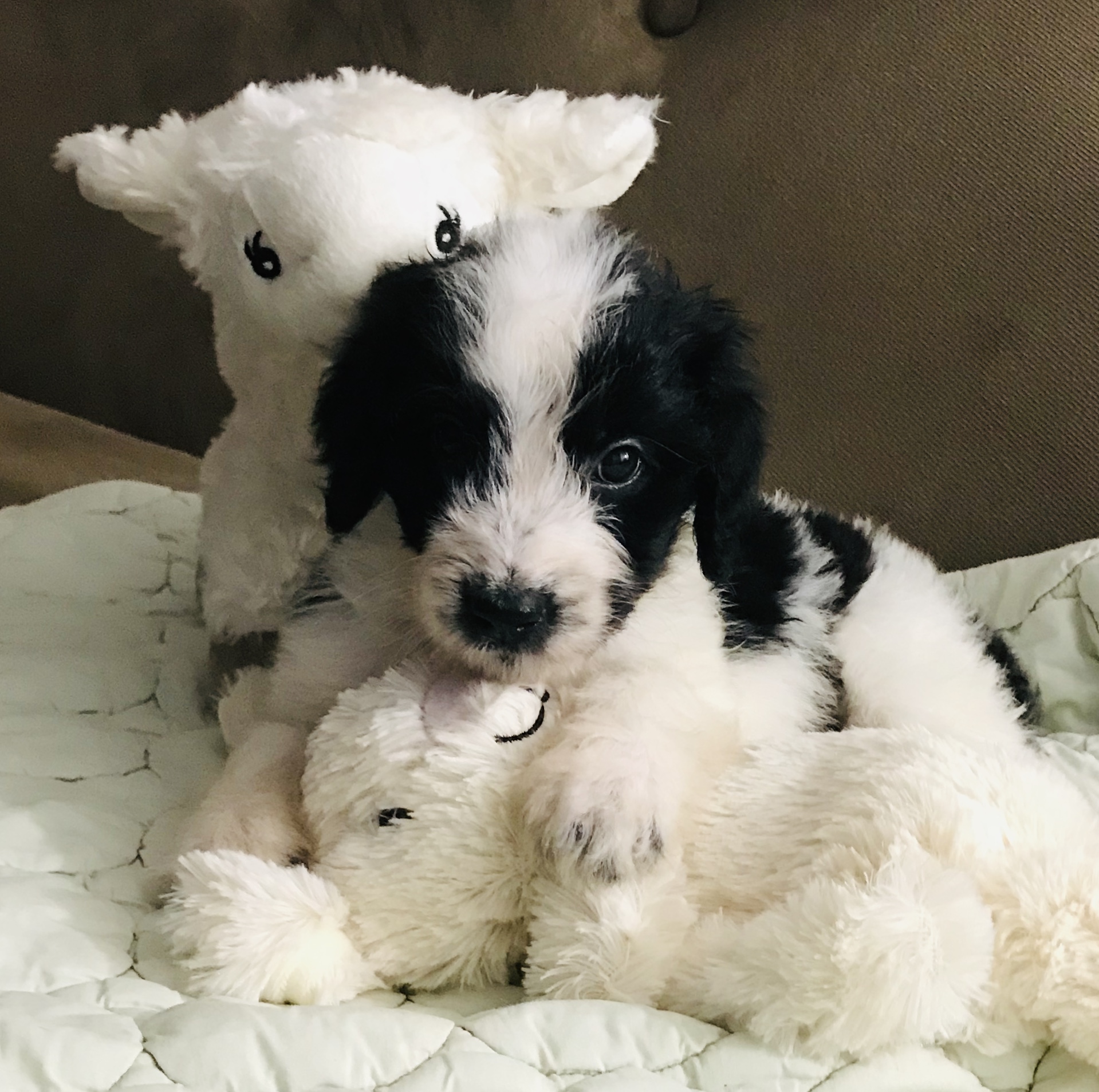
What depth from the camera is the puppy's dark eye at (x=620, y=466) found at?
123 centimetres

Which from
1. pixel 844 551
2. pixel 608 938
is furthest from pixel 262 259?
pixel 844 551

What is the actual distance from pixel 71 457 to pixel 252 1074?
2.33 metres

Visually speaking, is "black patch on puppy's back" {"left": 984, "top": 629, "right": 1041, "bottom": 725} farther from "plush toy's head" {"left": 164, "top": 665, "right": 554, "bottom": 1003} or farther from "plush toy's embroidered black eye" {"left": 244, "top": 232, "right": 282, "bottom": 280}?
"plush toy's embroidered black eye" {"left": 244, "top": 232, "right": 282, "bottom": 280}

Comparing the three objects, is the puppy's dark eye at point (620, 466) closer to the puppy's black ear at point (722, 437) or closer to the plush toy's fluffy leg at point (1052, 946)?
the puppy's black ear at point (722, 437)

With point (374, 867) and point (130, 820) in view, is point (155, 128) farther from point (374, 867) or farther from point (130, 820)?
point (374, 867)

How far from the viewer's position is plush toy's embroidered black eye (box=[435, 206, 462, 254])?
130 cm

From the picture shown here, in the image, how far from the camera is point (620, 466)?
1244 millimetres

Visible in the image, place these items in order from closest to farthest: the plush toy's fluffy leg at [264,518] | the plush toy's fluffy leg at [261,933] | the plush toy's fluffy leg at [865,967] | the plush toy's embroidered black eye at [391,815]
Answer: the plush toy's fluffy leg at [865,967], the plush toy's fluffy leg at [261,933], the plush toy's embroidered black eye at [391,815], the plush toy's fluffy leg at [264,518]

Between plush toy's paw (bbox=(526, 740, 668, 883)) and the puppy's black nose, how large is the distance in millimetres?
129

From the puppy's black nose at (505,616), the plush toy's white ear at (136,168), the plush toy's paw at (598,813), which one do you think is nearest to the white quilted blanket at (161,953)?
the plush toy's paw at (598,813)

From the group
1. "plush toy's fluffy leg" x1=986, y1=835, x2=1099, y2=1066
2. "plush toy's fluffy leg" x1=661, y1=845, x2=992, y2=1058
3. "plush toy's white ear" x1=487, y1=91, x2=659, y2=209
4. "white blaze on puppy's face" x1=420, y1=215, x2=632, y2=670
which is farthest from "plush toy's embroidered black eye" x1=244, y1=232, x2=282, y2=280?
"plush toy's fluffy leg" x1=986, y1=835, x2=1099, y2=1066

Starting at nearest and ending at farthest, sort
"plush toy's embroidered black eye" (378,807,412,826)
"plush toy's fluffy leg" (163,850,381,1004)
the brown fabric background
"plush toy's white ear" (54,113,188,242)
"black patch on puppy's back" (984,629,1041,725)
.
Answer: "plush toy's fluffy leg" (163,850,381,1004)
"plush toy's embroidered black eye" (378,807,412,826)
"plush toy's white ear" (54,113,188,242)
"black patch on puppy's back" (984,629,1041,725)
the brown fabric background

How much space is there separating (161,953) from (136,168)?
3.10 feet

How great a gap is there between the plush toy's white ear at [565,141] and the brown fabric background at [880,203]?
71 centimetres
